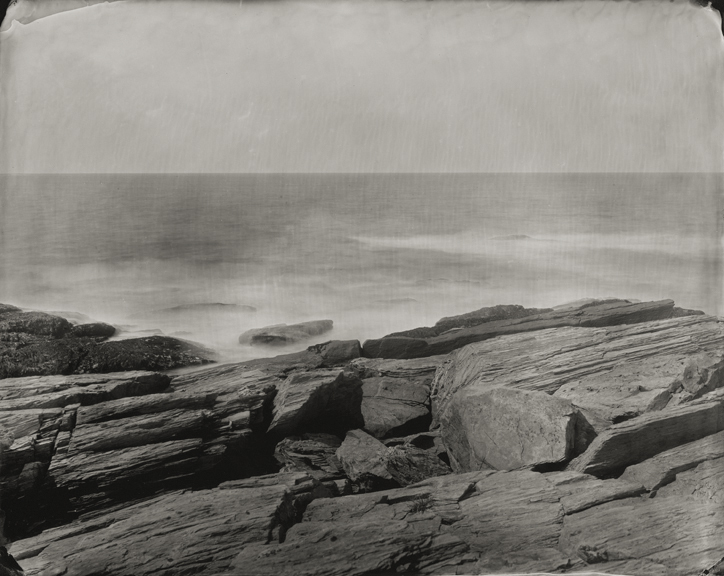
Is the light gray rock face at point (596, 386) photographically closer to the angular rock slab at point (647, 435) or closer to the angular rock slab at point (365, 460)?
the angular rock slab at point (647, 435)

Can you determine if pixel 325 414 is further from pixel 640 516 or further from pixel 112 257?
pixel 640 516

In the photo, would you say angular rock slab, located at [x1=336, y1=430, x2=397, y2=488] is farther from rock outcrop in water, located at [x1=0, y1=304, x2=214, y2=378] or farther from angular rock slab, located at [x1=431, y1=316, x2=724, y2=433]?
rock outcrop in water, located at [x1=0, y1=304, x2=214, y2=378]

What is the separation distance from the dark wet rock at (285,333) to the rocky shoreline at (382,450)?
0.52ft

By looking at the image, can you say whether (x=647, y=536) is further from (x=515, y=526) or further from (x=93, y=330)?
(x=93, y=330)

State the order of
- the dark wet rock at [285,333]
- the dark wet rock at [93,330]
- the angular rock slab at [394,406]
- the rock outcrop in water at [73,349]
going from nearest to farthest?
the rock outcrop in water at [73,349], the dark wet rock at [93,330], the dark wet rock at [285,333], the angular rock slab at [394,406]

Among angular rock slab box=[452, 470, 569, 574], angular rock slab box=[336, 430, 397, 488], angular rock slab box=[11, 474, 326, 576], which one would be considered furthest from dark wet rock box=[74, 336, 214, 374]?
angular rock slab box=[452, 470, 569, 574]

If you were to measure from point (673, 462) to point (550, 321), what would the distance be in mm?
1149

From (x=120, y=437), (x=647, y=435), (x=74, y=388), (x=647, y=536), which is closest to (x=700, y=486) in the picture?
(x=647, y=435)

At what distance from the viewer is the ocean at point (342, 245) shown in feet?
12.3

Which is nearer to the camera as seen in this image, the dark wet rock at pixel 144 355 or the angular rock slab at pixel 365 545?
the angular rock slab at pixel 365 545

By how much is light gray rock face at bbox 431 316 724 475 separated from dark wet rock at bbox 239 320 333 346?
38.6 inches

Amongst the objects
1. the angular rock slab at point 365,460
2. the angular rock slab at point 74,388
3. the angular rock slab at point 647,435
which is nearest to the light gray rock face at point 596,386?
the angular rock slab at point 647,435

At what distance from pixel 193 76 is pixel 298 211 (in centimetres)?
Result: 100

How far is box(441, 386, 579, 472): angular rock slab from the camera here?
361cm
